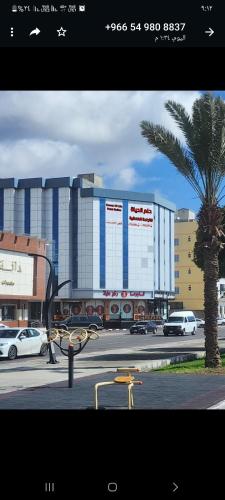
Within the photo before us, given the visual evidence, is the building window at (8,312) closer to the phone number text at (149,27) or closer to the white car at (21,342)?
the white car at (21,342)

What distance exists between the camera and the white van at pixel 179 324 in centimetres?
4388

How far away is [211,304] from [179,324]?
92.3 ft

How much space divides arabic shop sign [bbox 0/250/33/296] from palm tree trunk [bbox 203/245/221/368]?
16.6 meters

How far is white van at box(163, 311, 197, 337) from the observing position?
43.9 meters

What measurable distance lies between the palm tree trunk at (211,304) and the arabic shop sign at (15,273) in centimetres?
1662

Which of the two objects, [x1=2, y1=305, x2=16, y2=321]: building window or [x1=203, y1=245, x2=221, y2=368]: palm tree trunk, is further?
[x1=2, y1=305, x2=16, y2=321]: building window

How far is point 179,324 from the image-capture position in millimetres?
44625

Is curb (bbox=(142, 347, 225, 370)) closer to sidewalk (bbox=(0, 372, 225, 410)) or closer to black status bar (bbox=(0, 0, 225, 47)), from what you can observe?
sidewalk (bbox=(0, 372, 225, 410))

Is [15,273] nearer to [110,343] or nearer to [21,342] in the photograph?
[110,343]

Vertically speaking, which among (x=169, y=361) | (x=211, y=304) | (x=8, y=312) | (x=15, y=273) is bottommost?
(x=169, y=361)

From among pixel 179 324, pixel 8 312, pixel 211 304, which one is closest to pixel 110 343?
pixel 8 312

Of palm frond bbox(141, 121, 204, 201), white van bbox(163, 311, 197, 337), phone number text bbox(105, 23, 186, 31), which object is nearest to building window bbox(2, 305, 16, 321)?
white van bbox(163, 311, 197, 337)
